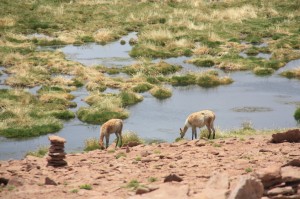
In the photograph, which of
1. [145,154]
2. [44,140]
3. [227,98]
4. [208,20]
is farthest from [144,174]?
[208,20]

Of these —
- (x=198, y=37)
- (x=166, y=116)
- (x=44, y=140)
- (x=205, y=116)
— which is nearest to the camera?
(x=205, y=116)

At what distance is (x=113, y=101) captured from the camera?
35969 millimetres

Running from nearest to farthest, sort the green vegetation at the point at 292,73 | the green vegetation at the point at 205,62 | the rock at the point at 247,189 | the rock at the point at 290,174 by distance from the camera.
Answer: the rock at the point at 247,189 < the rock at the point at 290,174 < the green vegetation at the point at 292,73 < the green vegetation at the point at 205,62

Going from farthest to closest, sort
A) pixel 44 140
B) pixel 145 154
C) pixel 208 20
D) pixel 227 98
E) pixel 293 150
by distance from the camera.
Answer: pixel 208 20 < pixel 227 98 < pixel 44 140 < pixel 145 154 < pixel 293 150

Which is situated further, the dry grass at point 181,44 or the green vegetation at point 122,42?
the dry grass at point 181,44

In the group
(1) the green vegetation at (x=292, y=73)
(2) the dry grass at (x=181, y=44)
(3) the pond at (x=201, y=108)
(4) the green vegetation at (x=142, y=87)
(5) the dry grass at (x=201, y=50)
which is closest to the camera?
(3) the pond at (x=201, y=108)

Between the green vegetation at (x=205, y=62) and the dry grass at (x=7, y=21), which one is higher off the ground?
the dry grass at (x=7, y=21)

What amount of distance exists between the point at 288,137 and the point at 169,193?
900 centimetres

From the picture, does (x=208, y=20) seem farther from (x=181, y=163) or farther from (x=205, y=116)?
(x=181, y=163)

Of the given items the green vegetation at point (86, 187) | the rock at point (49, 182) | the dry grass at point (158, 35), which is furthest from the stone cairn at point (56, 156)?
the dry grass at point (158, 35)

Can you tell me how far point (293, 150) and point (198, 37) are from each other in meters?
37.5

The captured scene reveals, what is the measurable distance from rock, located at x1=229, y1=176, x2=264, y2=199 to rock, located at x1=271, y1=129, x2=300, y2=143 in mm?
8909

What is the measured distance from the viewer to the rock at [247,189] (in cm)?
1179

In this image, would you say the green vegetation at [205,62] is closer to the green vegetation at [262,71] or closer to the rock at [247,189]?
the green vegetation at [262,71]
